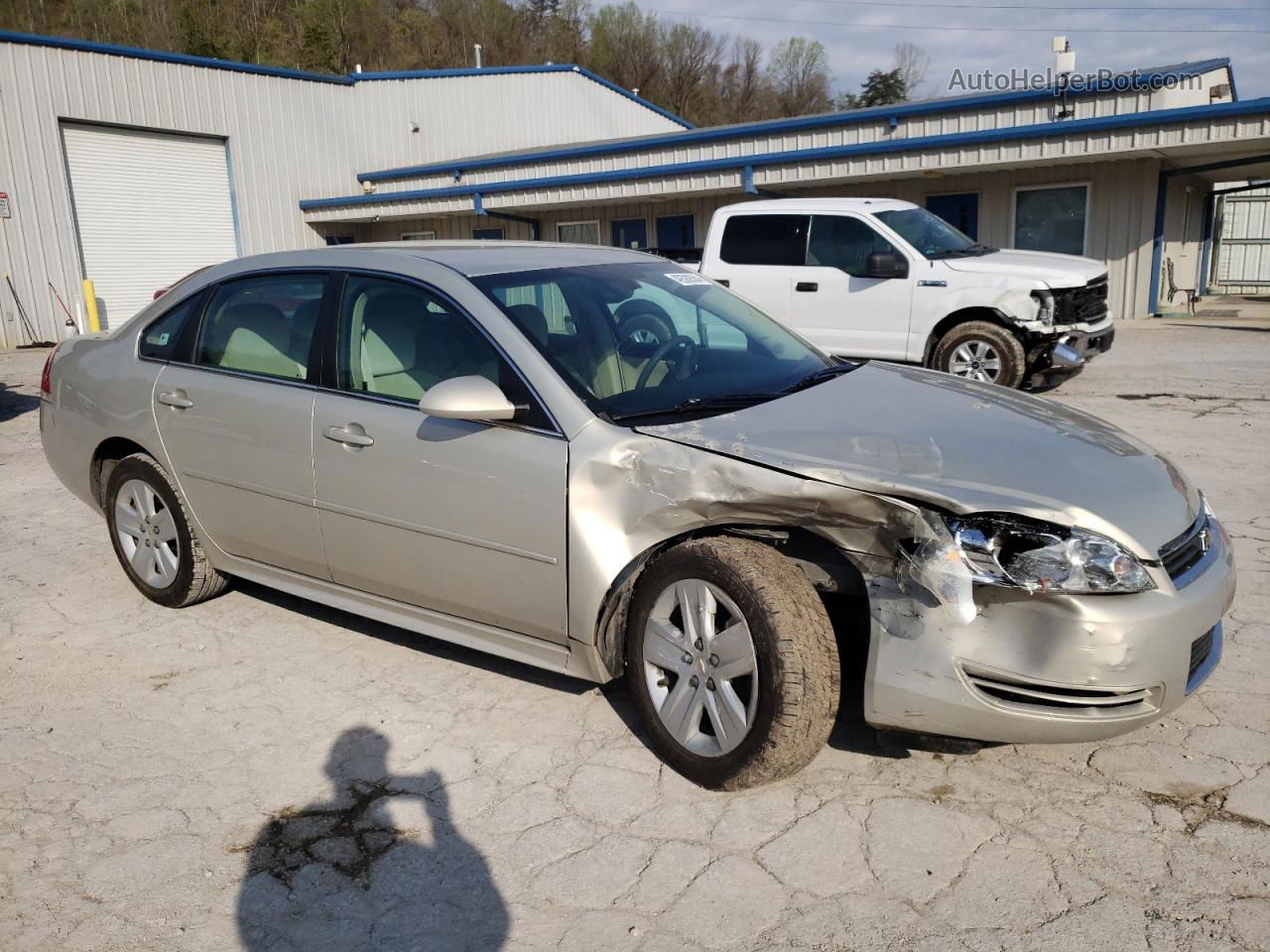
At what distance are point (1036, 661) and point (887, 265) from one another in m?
7.99

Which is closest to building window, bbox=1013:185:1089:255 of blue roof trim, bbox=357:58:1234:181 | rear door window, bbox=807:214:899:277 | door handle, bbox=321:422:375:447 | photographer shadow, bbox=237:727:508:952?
blue roof trim, bbox=357:58:1234:181

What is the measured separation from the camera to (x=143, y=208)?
72.2 ft

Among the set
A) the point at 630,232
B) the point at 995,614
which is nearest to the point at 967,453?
the point at 995,614

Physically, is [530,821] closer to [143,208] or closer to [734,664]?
[734,664]

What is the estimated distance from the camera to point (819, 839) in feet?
9.68

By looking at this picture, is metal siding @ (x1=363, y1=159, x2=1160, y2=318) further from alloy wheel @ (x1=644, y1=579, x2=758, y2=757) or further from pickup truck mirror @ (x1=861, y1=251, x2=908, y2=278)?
alloy wheel @ (x1=644, y1=579, x2=758, y2=757)

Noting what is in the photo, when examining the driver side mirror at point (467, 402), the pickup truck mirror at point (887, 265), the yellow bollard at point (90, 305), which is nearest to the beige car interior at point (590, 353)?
the driver side mirror at point (467, 402)

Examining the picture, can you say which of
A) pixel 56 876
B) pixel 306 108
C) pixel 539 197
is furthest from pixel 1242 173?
pixel 56 876

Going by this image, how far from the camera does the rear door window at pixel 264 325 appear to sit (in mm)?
4168

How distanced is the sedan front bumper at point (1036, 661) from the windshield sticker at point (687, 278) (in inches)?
77.3

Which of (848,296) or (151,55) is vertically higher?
(151,55)

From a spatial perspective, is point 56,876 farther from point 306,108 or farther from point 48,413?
point 306,108

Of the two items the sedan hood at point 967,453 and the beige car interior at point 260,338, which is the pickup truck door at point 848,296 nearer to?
the sedan hood at point 967,453

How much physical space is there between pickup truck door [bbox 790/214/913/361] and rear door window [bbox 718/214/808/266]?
0.44 feet
